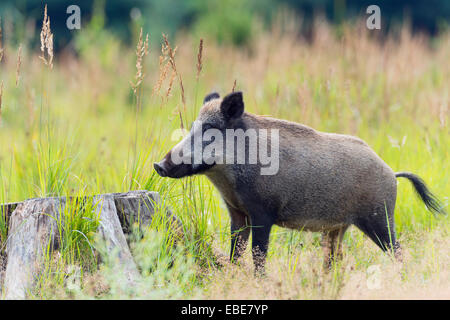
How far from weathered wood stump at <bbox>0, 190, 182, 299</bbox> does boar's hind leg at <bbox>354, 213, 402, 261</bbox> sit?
1337 millimetres

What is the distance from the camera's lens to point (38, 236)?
340 centimetres

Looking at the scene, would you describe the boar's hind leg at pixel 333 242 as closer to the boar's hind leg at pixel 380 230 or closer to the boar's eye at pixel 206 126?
the boar's hind leg at pixel 380 230

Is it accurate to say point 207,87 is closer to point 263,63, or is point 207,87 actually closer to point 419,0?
point 263,63

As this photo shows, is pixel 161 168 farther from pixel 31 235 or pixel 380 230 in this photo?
pixel 380 230

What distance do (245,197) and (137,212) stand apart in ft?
2.24

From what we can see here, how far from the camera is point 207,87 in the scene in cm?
873

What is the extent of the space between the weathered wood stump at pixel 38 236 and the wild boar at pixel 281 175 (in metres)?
0.45

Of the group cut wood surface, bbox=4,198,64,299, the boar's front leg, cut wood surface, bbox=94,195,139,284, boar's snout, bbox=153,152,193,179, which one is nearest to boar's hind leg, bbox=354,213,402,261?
the boar's front leg

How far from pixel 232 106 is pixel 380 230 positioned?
4.07ft

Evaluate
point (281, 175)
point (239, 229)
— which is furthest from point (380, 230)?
point (239, 229)

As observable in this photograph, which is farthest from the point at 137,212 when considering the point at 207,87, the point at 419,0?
the point at 419,0

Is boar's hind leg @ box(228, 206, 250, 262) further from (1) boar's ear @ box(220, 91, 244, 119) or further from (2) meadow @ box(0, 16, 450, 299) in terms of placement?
(1) boar's ear @ box(220, 91, 244, 119)

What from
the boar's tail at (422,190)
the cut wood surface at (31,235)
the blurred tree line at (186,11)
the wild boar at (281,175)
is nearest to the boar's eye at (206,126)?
the wild boar at (281,175)

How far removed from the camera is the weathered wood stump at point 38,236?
129 inches
